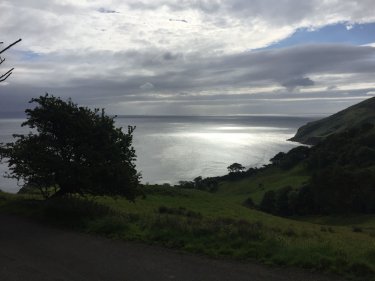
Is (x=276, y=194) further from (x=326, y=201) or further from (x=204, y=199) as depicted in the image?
(x=204, y=199)

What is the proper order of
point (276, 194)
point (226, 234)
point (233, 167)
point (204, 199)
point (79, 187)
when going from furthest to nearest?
point (233, 167) → point (276, 194) → point (204, 199) → point (79, 187) → point (226, 234)

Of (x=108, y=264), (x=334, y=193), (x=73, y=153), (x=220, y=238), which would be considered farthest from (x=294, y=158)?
(x=108, y=264)

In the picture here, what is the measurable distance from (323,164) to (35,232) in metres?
116

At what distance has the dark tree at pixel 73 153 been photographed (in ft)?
62.6

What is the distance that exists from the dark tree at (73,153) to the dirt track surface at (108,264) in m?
6.84

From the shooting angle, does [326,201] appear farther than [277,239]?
Yes

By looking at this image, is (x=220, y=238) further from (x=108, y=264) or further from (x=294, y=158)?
(x=294, y=158)

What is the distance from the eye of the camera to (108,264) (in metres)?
9.62

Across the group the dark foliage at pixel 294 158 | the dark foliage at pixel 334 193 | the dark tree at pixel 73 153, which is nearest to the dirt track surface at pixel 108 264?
the dark tree at pixel 73 153

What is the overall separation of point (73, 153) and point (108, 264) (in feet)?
36.5

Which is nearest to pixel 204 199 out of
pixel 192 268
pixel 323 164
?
pixel 192 268

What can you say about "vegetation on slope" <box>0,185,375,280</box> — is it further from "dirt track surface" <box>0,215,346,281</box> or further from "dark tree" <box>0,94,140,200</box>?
"dark tree" <box>0,94,140,200</box>

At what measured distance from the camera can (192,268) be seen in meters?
9.22

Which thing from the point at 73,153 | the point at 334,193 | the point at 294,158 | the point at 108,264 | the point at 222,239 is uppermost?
the point at 73,153
